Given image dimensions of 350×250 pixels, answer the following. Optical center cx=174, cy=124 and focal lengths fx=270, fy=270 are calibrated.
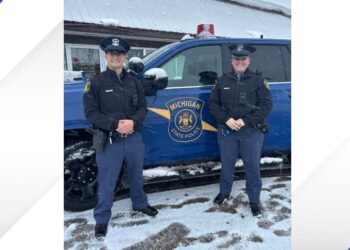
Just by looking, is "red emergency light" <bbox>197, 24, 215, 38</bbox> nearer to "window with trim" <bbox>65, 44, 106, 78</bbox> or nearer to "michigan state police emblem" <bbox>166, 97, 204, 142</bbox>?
"michigan state police emblem" <bbox>166, 97, 204, 142</bbox>

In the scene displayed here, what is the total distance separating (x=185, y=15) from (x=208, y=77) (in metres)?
4.74

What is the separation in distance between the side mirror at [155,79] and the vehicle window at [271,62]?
1.19 meters

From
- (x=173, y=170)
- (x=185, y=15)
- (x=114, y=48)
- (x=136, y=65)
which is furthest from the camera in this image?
(x=185, y=15)

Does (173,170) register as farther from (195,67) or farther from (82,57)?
(82,57)

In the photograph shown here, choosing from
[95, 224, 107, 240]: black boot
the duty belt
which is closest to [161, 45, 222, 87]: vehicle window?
the duty belt

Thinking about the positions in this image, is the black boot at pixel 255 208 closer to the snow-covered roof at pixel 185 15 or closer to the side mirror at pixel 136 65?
the side mirror at pixel 136 65

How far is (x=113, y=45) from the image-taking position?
7.68 ft

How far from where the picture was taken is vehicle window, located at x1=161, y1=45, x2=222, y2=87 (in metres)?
2.91

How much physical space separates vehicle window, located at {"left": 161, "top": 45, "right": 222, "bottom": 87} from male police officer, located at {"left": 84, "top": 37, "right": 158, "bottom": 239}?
581 millimetres

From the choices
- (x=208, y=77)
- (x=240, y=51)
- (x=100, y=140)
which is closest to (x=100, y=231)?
(x=100, y=140)

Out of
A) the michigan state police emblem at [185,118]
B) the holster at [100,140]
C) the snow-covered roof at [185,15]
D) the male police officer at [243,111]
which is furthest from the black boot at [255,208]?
the snow-covered roof at [185,15]

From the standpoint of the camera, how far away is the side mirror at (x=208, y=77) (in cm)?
299

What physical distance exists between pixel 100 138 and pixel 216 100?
3.88ft
